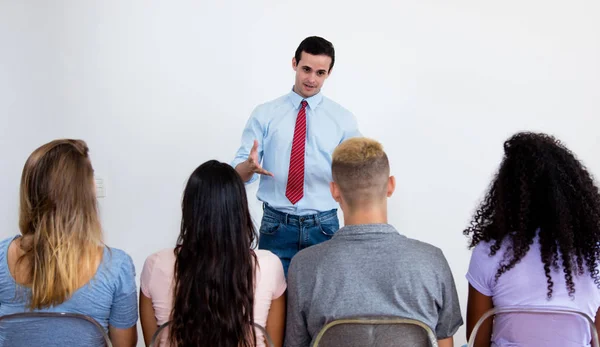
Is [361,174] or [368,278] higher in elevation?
[361,174]

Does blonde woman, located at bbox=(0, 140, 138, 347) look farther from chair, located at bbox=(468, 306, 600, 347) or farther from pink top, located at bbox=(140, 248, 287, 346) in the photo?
chair, located at bbox=(468, 306, 600, 347)

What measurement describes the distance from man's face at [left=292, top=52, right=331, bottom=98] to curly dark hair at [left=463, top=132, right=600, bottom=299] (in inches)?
40.6

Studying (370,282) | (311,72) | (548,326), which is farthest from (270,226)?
(548,326)

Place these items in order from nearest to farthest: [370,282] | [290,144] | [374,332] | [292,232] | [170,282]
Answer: [374,332], [370,282], [170,282], [292,232], [290,144]

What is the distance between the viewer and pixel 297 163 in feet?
8.06

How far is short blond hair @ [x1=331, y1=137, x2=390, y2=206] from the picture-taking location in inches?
63.5

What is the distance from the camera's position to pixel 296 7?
3.18 m

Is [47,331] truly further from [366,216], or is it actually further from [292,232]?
[292,232]

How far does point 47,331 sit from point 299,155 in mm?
1311

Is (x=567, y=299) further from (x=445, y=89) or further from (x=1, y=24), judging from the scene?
(x=1, y=24)

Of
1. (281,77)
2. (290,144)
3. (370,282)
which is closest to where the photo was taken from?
(370,282)

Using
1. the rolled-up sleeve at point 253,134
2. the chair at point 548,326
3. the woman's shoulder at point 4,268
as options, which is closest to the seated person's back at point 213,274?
the woman's shoulder at point 4,268

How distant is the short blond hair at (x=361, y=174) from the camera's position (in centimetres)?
161

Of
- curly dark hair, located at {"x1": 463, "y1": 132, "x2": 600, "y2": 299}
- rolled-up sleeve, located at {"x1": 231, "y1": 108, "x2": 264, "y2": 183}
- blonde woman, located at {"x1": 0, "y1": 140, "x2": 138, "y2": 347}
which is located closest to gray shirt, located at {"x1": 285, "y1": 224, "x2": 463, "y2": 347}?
curly dark hair, located at {"x1": 463, "y1": 132, "x2": 600, "y2": 299}
